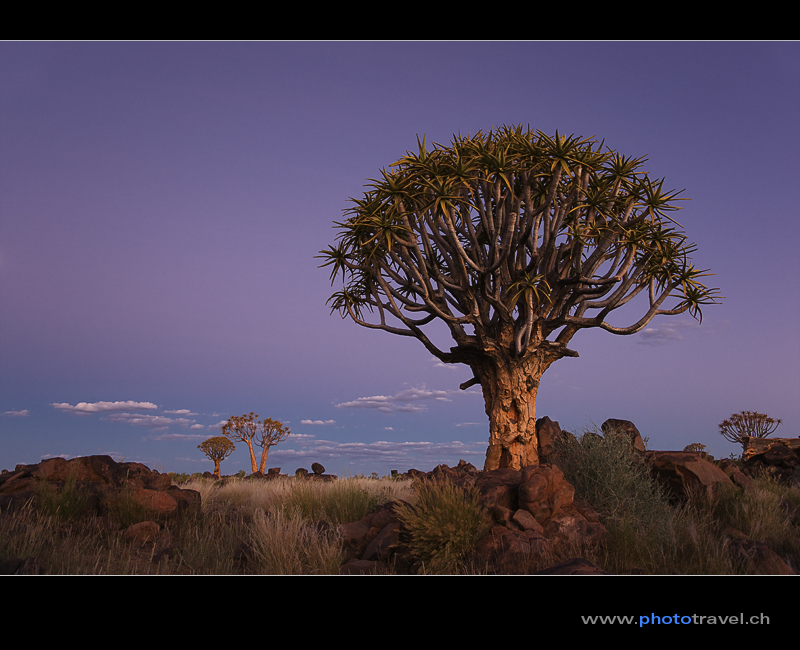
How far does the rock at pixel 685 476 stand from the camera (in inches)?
410

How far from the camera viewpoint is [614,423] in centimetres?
1351

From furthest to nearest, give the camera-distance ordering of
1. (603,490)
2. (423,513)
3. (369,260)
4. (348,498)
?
(369,260) < (348,498) < (603,490) < (423,513)

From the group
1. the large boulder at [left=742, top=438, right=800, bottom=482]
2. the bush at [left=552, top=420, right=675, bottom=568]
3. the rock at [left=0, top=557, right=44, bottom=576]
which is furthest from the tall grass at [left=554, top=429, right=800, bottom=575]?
the rock at [left=0, top=557, right=44, bottom=576]

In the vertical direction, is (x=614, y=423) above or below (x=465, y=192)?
below

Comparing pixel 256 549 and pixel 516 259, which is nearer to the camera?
pixel 256 549

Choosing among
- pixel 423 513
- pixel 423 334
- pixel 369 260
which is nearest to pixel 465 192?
pixel 369 260

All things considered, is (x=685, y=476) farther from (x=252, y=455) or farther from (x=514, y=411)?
(x=252, y=455)

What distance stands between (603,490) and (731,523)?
8.34 feet

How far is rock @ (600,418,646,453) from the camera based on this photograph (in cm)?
1240

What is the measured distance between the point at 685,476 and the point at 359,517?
6583mm

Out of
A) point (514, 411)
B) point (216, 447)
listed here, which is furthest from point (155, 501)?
point (216, 447)

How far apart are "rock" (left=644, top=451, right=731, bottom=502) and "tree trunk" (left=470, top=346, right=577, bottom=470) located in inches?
105

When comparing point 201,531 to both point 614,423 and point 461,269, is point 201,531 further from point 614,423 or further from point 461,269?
point 614,423

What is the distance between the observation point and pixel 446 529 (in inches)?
266
